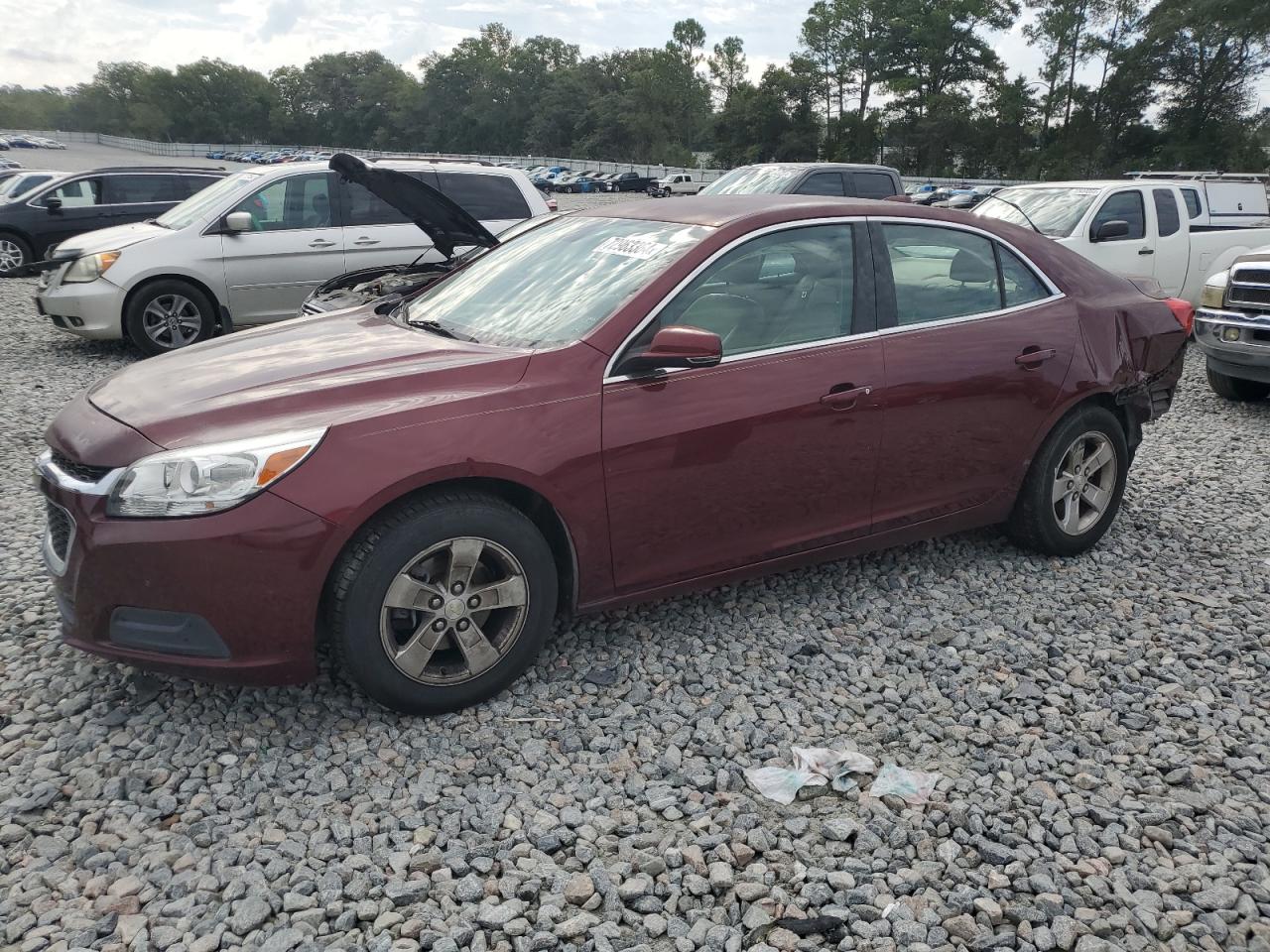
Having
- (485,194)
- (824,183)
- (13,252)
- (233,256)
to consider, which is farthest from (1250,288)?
(13,252)

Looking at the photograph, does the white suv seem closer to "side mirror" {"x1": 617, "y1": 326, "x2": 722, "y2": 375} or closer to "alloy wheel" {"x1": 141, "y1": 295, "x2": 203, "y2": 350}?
"alloy wheel" {"x1": 141, "y1": 295, "x2": 203, "y2": 350}

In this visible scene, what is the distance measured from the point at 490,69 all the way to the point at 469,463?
133 meters

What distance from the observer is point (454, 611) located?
3.25 m

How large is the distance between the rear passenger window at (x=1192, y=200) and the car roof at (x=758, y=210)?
8.60 meters

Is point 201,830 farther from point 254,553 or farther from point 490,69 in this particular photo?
point 490,69

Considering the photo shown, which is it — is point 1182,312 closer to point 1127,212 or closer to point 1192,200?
point 1127,212

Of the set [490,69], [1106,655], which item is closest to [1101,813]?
[1106,655]

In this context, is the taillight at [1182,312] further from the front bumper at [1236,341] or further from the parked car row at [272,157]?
the parked car row at [272,157]

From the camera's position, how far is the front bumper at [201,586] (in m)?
2.89

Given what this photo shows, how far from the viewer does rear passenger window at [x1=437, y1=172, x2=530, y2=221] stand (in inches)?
377

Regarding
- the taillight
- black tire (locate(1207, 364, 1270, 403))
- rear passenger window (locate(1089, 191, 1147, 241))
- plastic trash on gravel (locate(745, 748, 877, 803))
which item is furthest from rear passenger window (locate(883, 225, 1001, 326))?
rear passenger window (locate(1089, 191, 1147, 241))

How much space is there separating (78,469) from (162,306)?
6.68 metres

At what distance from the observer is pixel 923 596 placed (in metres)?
4.44

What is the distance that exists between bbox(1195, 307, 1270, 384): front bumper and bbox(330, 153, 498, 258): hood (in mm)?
6087
